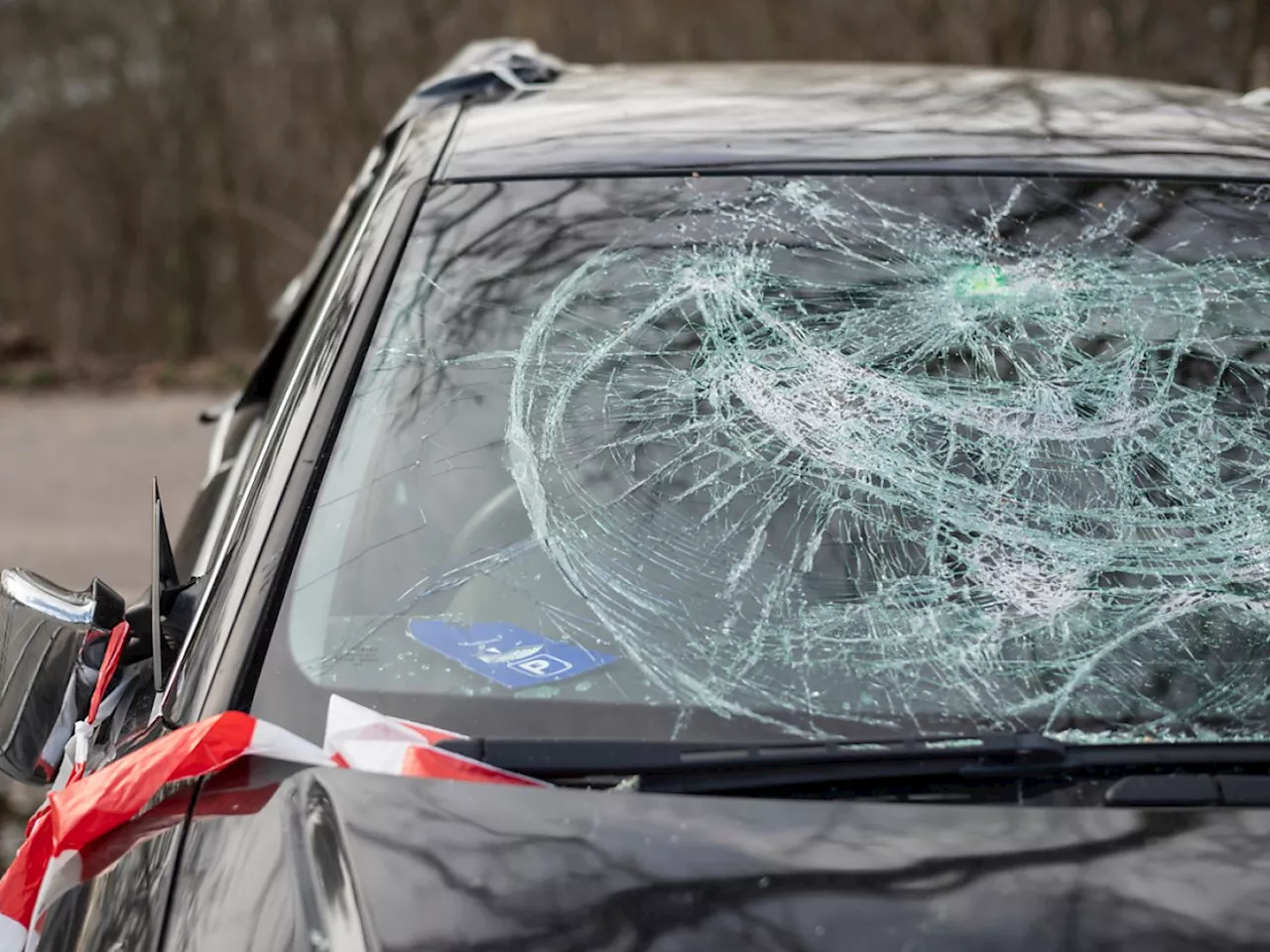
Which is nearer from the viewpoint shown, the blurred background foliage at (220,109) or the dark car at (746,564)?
the dark car at (746,564)

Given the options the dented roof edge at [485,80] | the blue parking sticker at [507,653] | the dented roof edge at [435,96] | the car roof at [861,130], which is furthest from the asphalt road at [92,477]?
the blue parking sticker at [507,653]

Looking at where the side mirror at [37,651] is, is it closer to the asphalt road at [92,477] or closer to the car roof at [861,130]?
the car roof at [861,130]

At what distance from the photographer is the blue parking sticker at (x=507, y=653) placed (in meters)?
1.58

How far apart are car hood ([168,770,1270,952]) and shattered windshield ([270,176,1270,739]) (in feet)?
0.57

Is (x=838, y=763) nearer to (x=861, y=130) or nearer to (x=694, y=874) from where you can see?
(x=694, y=874)

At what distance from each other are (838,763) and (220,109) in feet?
29.9

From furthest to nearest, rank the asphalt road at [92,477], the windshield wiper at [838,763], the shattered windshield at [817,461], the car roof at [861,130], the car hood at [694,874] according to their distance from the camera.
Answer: the asphalt road at [92,477], the car roof at [861,130], the shattered windshield at [817,461], the windshield wiper at [838,763], the car hood at [694,874]

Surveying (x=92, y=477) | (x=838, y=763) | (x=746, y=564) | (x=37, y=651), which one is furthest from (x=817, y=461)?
(x=92, y=477)

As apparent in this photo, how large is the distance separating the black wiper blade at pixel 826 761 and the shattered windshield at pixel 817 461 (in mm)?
50

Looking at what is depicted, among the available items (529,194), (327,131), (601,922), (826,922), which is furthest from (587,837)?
(327,131)

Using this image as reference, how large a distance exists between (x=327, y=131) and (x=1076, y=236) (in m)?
8.21

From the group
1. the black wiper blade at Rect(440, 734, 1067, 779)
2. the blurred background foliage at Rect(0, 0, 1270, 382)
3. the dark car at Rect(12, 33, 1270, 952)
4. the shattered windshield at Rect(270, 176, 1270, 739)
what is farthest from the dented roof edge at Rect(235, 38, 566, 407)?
the blurred background foliage at Rect(0, 0, 1270, 382)

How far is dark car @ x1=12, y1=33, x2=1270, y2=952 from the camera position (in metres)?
1.30

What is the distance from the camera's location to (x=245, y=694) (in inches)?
59.7
